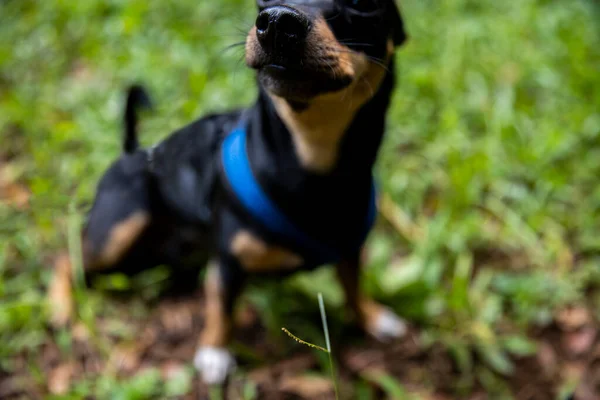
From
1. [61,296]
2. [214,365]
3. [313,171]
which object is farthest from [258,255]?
[61,296]

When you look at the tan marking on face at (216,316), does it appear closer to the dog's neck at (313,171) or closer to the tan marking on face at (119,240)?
the tan marking on face at (119,240)

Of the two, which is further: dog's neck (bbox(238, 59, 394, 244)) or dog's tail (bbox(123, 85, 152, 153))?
dog's tail (bbox(123, 85, 152, 153))

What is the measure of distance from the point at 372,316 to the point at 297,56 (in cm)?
152

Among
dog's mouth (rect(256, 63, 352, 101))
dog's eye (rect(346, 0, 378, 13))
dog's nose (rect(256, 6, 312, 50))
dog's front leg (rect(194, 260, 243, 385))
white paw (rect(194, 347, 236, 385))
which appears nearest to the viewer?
dog's nose (rect(256, 6, 312, 50))

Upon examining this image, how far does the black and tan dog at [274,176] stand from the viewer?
1684 millimetres

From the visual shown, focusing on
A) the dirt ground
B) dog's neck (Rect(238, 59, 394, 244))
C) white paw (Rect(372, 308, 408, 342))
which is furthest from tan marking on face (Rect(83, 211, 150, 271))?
white paw (Rect(372, 308, 408, 342))

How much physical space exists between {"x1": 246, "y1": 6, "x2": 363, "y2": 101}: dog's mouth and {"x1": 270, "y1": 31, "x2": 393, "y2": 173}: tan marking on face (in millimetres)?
64

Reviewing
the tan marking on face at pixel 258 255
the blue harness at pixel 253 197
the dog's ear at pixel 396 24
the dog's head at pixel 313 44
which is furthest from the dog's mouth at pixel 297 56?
the tan marking on face at pixel 258 255

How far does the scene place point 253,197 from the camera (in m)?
2.04

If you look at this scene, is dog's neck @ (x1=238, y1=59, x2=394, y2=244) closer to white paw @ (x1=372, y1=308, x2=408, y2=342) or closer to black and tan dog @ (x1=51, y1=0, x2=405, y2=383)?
black and tan dog @ (x1=51, y1=0, x2=405, y2=383)

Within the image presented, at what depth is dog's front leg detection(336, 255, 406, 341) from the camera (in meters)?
2.66

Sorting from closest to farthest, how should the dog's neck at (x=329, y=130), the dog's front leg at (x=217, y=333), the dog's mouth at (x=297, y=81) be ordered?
the dog's mouth at (x=297, y=81)
the dog's neck at (x=329, y=130)
the dog's front leg at (x=217, y=333)

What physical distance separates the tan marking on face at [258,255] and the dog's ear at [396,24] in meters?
0.88

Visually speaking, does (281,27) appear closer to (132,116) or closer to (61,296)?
(132,116)
